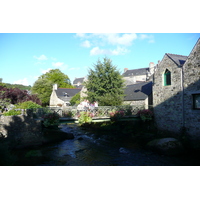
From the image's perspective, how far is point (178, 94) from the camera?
12.6m

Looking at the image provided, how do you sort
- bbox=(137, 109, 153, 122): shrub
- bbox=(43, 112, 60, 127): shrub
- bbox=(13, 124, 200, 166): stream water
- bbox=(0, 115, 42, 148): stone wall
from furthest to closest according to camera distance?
bbox=(137, 109, 153, 122): shrub, bbox=(43, 112, 60, 127): shrub, bbox=(0, 115, 42, 148): stone wall, bbox=(13, 124, 200, 166): stream water

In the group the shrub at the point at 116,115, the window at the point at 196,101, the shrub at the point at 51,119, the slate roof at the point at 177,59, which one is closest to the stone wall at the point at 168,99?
the slate roof at the point at 177,59

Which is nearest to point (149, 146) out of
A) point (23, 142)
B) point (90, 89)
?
point (23, 142)

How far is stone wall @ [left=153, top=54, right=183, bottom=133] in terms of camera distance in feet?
41.3

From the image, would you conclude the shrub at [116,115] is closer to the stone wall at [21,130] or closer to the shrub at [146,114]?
the shrub at [146,114]

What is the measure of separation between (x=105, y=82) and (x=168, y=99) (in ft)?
26.1

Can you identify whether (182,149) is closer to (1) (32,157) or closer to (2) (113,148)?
(2) (113,148)

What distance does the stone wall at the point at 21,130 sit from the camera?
38.8 feet

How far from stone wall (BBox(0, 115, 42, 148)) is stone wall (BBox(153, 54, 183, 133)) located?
385 inches

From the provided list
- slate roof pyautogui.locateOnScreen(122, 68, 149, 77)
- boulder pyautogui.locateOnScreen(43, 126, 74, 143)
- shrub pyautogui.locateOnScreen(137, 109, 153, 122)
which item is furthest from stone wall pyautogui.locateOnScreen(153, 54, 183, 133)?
slate roof pyautogui.locateOnScreen(122, 68, 149, 77)

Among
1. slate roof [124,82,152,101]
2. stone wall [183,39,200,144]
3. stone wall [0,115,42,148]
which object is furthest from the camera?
slate roof [124,82,152,101]

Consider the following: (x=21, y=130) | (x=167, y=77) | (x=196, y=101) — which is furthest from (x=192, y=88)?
(x=21, y=130)

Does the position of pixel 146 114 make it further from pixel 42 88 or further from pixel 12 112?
pixel 42 88

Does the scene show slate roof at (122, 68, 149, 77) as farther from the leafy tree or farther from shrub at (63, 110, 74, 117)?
shrub at (63, 110, 74, 117)
